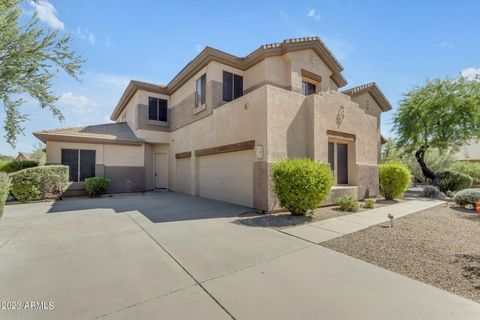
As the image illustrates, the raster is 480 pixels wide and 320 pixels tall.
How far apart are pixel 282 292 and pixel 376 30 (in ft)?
35.6

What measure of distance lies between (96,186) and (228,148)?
28.9ft

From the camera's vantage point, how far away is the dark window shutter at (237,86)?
43.0 ft

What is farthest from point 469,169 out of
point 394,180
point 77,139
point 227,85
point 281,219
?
point 77,139

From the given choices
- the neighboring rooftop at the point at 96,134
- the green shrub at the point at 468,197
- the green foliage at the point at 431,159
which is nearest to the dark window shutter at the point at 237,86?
the neighboring rooftop at the point at 96,134

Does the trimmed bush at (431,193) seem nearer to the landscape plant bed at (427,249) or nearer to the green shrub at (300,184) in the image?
the landscape plant bed at (427,249)

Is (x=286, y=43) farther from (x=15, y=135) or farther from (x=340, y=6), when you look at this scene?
(x=15, y=135)

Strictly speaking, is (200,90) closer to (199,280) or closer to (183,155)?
(183,155)

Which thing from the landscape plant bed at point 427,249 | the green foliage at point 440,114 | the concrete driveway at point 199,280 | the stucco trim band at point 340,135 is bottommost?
the landscape plant bed at point 427,249

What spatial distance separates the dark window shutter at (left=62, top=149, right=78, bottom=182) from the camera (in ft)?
45.3

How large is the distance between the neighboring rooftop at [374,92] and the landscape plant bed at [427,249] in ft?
39.5

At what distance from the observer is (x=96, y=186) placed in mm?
13477

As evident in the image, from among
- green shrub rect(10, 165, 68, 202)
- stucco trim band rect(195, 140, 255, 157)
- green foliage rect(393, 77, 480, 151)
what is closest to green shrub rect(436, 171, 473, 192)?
green foliage rect(393, 77, 480, 151)

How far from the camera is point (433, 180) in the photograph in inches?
684

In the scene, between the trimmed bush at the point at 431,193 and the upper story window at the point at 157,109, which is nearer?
the trimmed bush at the point at 431,193
